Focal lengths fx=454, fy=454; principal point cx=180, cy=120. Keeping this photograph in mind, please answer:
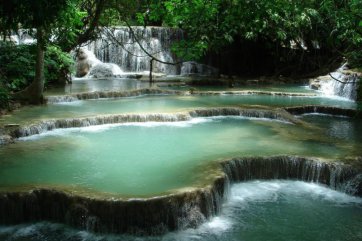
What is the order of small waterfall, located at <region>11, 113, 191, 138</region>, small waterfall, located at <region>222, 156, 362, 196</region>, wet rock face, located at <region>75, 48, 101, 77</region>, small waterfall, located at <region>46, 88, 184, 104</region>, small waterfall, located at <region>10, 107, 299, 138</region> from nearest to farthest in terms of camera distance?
small waterfall, located at <region>222, 156, 362, 196</region> < small waterfall, located at <region>11, 113, 191, 138</region> < small waterfall, located at <region>10, 107, 299, 138</region> < small waterfall, located at <region>46, 88, 184, 104</region> < wet rock face, located at <region>75, 48, 101, 77</region>

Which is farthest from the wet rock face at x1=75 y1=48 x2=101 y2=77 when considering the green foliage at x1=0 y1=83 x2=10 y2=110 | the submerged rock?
the green foliage at x1=0 y1=83 x2=10 y2=110

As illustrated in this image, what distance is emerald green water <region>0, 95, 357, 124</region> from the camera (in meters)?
11.0

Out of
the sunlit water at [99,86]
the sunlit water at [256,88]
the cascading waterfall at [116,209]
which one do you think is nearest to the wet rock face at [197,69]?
the sunlit water at [99,86]

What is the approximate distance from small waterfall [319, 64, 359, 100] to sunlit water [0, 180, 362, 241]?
29.5 ft

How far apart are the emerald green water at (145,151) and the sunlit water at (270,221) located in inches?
25.9

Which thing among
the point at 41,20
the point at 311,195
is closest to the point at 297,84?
the point at 311,195

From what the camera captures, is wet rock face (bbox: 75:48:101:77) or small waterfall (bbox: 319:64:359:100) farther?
wet rock face (bbox: 75:48:101:77)

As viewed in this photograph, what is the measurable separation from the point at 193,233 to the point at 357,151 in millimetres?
4054

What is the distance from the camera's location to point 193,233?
19.5ft

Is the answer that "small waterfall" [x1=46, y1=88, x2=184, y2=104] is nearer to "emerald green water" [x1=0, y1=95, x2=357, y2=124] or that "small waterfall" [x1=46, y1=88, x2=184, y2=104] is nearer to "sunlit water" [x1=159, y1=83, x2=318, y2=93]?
"emerald green water" [x1=0, y1=95, x2=357, y2=124]

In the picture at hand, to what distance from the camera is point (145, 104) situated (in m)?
13.1

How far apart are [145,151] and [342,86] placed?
10.6m

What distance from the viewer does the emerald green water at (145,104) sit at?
11016 mm

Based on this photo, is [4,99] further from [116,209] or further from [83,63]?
[83,63]
